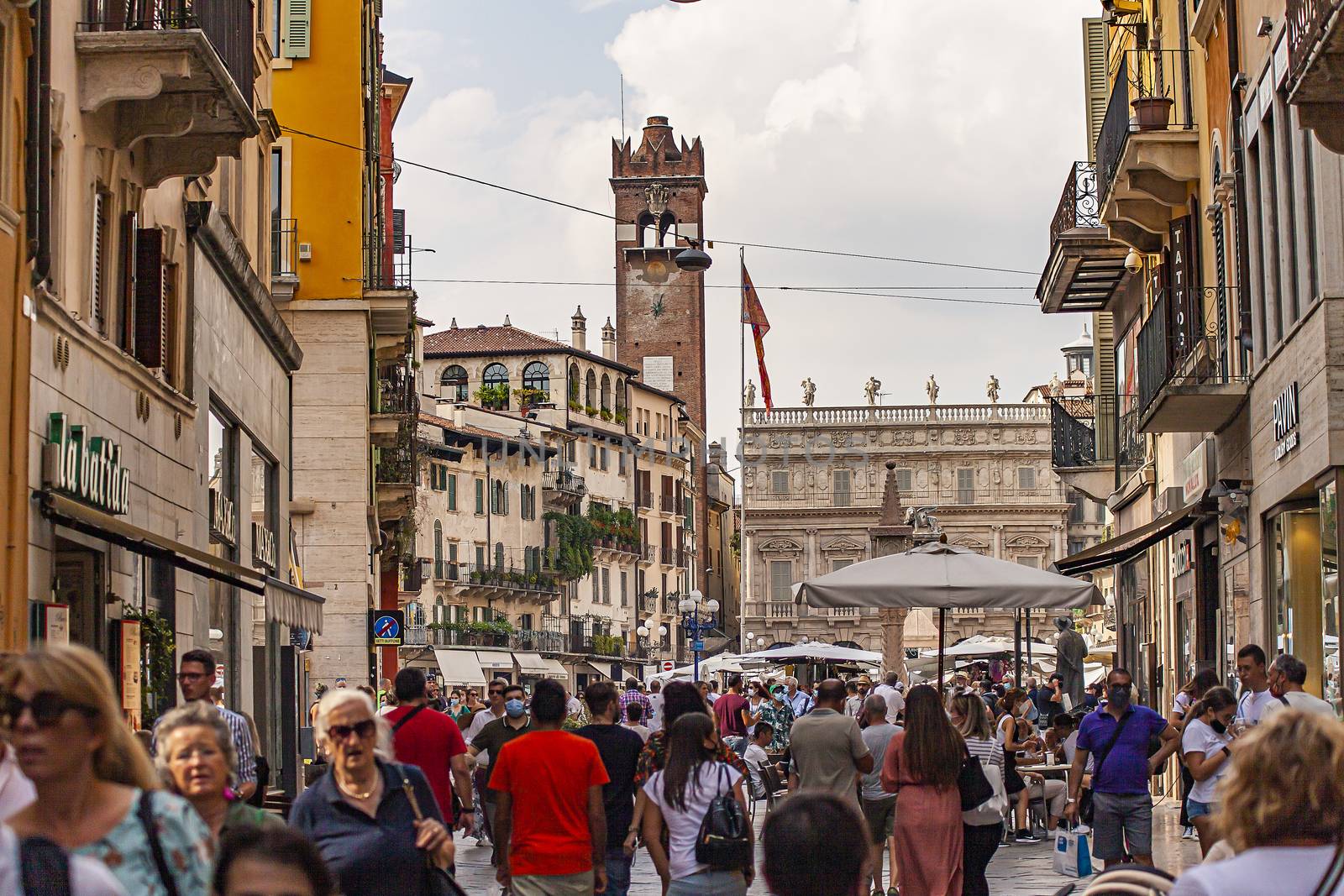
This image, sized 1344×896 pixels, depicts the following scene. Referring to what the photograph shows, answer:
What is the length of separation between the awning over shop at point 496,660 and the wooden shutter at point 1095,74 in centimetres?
5299

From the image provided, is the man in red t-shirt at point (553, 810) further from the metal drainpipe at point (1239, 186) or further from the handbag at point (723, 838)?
A: the metal drainpipe at point (1239, 186)

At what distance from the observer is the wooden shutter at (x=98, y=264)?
16.6m

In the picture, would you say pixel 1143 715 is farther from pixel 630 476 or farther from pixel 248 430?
pixel 630 476

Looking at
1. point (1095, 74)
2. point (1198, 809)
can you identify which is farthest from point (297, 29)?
point (1198, 809)

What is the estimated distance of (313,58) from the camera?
3278 cm

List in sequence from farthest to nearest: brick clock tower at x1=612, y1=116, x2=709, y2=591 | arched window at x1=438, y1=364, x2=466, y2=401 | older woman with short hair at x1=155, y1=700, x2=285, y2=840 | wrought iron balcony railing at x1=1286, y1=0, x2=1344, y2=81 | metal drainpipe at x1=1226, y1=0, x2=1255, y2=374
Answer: brick clock tower at x1=612, y1=116, x2=709, y2=591 < arched window at x1=438, y1=364, x2=466, y2=401 < metal drainpipe at x1=1226, y1=0, x2=1255, y2=374 < wrought iron balcony railing at x1=1286, y1=0, x2=1344, y2=81 < older woman with short hair at x1=155, y1=700, x2=285, y2=840

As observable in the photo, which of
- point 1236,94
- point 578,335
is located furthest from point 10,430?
point 578,335

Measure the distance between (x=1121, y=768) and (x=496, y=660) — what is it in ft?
244

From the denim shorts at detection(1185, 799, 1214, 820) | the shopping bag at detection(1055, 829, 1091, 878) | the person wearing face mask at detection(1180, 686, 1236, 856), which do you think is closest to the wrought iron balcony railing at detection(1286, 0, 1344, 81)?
the person wearing face mask at detection(1180, 686, 1236, 856)

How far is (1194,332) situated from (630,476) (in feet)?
279

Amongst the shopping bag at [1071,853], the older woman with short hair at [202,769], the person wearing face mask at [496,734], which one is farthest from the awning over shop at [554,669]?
the older woman with short hair at [202,769]

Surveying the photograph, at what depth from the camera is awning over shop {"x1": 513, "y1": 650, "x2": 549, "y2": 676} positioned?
8851 centimetres

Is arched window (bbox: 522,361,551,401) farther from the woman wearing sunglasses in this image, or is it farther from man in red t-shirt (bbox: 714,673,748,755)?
the woman wearing sunglasses

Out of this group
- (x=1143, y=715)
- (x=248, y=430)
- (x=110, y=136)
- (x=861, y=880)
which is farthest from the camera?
(x=248, y=430)
